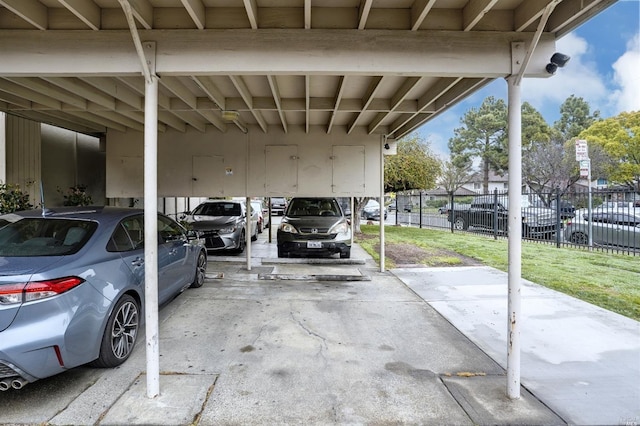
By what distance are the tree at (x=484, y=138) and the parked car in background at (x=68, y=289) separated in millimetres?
37244

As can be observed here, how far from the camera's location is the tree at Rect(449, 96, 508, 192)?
36250 millimetres

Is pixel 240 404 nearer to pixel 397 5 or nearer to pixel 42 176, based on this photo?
pixel 397 5

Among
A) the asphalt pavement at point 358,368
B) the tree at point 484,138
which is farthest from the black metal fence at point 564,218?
the tree at point 484,138

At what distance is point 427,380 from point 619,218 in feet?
27.9

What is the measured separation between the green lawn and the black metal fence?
380mm

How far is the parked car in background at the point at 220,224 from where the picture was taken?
360 inches

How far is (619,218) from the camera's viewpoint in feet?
28.5

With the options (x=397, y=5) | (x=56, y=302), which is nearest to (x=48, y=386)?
(x=56, y=302)

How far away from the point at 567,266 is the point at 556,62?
656 cm

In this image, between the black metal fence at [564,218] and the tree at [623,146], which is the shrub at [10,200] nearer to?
the black metal fence at [564,218]

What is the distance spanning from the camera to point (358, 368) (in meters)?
3.41

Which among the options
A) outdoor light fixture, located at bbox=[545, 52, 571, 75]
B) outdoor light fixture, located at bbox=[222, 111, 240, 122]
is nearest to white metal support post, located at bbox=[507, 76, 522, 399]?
outdoor light fixture, located at bbox=[545, 52, 571, 75]

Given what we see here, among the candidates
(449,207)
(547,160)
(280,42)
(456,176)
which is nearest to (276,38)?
(280,42)

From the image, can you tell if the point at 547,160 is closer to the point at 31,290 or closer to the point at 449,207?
the point at 449,207
